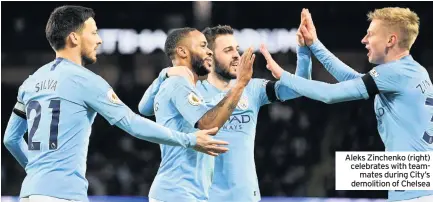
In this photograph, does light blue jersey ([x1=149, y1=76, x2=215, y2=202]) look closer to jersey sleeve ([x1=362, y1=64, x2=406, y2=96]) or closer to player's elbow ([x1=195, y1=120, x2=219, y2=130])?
player's elbow ([x1=195, y1=120, x2=219, y2=130])

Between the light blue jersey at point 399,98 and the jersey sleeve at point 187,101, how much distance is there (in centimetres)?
93

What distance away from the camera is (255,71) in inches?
456

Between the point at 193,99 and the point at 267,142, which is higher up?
the point at 193,99

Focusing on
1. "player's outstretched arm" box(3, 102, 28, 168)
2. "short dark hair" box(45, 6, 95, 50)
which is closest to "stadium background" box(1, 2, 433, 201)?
"player's outstretched arm" box(3, 102, 28, 168)

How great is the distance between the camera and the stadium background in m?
11.6

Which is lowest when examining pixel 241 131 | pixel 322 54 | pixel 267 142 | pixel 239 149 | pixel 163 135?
pixel 267 142

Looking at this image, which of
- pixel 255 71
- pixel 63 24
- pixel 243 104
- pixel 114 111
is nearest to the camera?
pixel 114 111

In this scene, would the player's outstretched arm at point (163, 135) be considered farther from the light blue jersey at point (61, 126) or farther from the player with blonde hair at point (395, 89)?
the player with blonde hair at point (395, 89)

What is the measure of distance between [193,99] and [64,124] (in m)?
1.10

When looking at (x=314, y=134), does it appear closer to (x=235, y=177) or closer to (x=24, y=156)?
(x=235, y=177)

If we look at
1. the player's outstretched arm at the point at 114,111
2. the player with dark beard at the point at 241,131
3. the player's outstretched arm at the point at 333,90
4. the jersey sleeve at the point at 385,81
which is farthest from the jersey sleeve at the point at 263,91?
the player's outstretched arm at the point at 114,111

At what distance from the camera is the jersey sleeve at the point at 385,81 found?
595 cm

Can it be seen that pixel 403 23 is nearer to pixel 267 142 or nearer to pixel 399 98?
pixel 399 98

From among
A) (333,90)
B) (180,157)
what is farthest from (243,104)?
(180,157)
